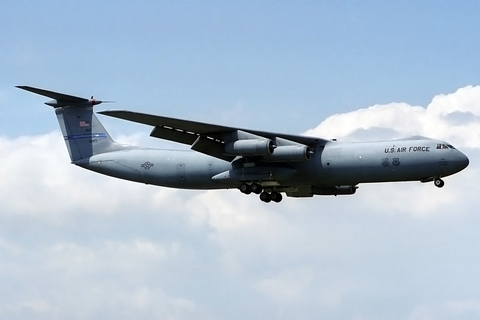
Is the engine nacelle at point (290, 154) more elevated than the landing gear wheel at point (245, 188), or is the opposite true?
the engine nacelle at point (290, 154)

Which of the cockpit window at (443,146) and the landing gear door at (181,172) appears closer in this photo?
the cockpit window at (443,146)

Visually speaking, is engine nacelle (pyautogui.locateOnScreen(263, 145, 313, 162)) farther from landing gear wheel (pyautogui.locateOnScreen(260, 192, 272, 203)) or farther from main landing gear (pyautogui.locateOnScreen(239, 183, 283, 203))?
landing gear wheel (pyautogui.locateOnScreen(260, 192, 272, 203))

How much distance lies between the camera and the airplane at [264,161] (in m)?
28.0

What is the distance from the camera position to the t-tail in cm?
3300

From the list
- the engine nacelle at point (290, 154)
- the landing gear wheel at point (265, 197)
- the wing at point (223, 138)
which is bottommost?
the landing gear wheel at point (265, 197)

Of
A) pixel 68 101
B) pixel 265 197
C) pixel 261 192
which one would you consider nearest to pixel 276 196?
pixel 265 197

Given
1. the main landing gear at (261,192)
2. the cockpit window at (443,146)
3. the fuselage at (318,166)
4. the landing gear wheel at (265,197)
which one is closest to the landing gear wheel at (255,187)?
the main landing gear at (261,192)

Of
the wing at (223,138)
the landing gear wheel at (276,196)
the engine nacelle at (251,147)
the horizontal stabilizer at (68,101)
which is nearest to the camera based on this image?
the engine nacelle at (251,147)

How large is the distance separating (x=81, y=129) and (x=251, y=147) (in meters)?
7.79

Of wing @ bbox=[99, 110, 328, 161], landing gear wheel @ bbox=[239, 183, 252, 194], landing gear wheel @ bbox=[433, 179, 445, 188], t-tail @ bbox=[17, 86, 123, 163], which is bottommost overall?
landing gear wheel @ bbox=[433, 179, 445, 188]

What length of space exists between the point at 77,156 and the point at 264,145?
8.19 metres

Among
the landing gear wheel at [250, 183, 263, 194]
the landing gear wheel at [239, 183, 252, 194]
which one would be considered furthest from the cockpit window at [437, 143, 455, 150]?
the landing gear wheel at [239, 183, 252, 194]

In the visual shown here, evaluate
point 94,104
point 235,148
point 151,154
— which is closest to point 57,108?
point 94,104

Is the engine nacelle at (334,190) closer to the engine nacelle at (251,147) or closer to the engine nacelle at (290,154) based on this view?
the engine nacelle at (290,154)
